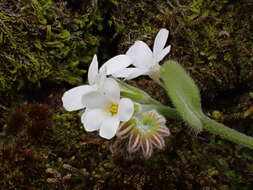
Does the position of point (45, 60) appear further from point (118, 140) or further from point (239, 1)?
point (239, 1)

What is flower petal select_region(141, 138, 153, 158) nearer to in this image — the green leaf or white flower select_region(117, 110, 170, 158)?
white flower select_region(117, 110, 170, 158)

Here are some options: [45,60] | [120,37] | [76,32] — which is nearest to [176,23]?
[120,37]

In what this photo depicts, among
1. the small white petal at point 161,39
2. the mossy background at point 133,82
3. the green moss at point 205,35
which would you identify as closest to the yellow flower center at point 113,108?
the small white petal at point 161,39

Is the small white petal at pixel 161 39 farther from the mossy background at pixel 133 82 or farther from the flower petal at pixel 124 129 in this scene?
the mossy background at pixel 133 82

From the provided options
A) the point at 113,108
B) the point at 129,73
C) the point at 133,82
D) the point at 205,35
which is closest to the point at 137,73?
the point at 129,73

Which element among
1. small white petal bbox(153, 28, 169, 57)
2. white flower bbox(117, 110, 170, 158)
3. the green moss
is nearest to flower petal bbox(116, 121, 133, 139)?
white flower bbox(117, 110, 170, 158)

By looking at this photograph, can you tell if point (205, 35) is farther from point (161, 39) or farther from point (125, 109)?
point (125, 109)
